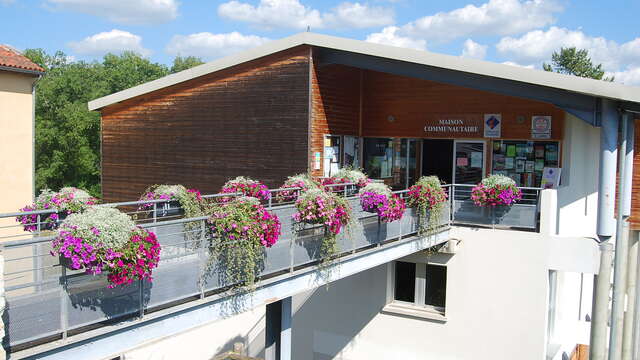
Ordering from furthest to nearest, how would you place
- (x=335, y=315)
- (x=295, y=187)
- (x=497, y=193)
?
1. (x=335, y=315)
2. (x=497, y=193)
3. (x=295, y=187)

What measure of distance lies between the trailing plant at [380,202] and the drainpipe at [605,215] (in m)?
4.67

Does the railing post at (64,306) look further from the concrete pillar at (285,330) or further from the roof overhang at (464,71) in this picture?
the roof overhang at (464,71)

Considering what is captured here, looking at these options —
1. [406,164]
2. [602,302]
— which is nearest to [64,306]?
[602,302]

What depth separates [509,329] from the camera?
1205cm

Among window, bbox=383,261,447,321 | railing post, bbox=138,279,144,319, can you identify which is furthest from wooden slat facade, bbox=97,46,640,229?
railing post, bbox=138,279,144,319

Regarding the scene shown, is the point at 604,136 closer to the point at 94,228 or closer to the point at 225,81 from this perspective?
the point at 225,81

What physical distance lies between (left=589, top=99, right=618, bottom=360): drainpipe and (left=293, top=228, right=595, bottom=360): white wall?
44 centimetres

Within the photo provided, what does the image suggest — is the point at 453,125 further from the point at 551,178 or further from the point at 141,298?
the point at 141,298

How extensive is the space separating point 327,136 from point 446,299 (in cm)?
483

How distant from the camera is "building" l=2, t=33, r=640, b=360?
462 inches

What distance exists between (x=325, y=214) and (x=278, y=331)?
1.93 meters

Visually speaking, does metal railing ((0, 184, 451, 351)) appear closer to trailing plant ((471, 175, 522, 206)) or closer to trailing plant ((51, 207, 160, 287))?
trailing plant ((51, 207, 160, 287))

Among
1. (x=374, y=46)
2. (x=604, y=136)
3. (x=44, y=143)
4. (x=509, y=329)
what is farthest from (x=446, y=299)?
(x=44, y=143)

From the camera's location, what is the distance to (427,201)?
1128cm
